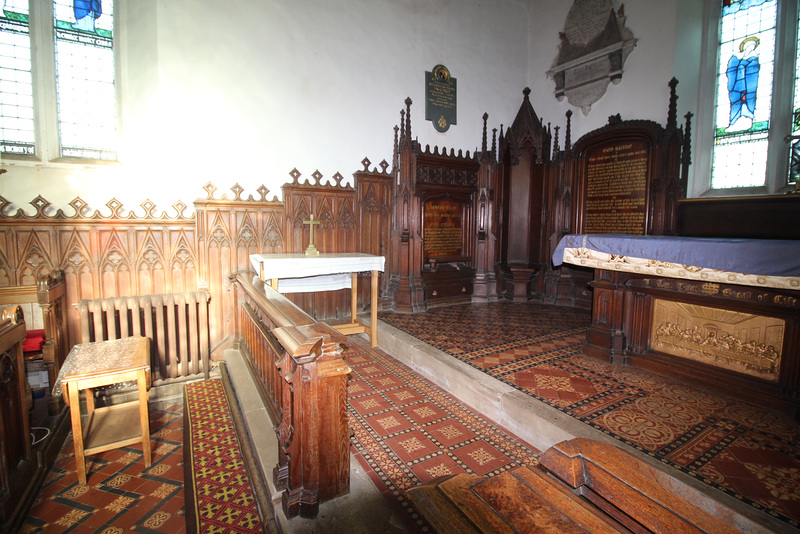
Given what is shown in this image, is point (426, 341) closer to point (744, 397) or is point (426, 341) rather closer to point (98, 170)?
point (744, 397)

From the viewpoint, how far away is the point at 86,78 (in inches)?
174

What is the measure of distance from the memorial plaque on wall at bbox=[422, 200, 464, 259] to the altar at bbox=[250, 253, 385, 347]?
1.69 metres

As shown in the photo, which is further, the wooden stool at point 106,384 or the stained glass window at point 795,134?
the stained glass window at point 795,134

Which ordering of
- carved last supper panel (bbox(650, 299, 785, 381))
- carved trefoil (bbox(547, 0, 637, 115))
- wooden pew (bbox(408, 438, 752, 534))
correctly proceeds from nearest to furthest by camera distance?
wooden pew (bbox(408, 438, 752, 534)) < carved last supper panel (bbox(650, 299, 785, 381)) < carved trefoil (bbox(547, 0, 637, 115))

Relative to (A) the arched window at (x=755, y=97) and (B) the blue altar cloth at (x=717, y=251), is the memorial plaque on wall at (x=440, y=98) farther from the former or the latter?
(A) the arched window at (x=755, y=97)

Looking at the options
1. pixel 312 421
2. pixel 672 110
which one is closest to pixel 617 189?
pixel 672 110

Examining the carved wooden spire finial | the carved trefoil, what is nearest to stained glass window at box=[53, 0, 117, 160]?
the carved trefoil

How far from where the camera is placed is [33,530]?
87.4 inches

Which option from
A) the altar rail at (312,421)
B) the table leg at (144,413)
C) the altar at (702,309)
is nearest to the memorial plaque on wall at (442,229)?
the altar at (702,309)

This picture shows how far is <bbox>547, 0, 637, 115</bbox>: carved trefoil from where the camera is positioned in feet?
18.8

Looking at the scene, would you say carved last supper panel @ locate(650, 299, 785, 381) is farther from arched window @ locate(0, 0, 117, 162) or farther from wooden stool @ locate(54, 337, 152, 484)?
arched window @ locate(0, 0, 117, 162)

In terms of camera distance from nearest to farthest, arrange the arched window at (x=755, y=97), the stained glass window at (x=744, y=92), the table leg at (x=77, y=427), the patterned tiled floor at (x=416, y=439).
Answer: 1. the patterned tiled floor at (x=416, y=439)
2. the table leg at (x=77, y=427)
3. the arched window at (x=755, y=97)
4. the stained glass window at (x=744, y=92)

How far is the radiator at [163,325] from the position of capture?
150 inches

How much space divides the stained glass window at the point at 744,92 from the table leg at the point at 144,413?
6871mm
